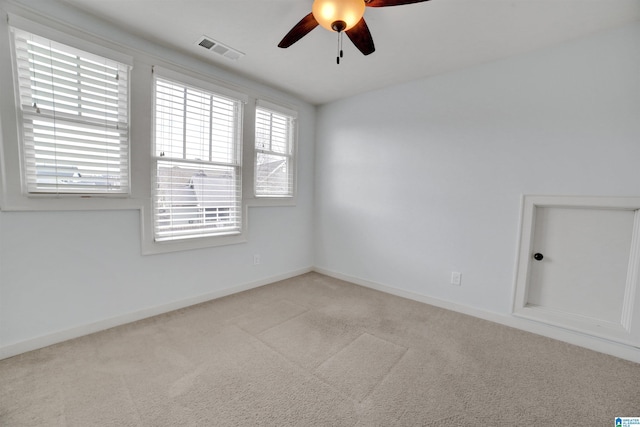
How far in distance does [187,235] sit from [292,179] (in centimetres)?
161

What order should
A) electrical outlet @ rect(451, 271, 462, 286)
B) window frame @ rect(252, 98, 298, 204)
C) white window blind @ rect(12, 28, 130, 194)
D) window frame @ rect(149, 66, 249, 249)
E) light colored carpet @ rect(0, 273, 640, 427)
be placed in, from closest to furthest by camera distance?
light colored carpet @ rect(0, 273, 640, 427) < white window blind @ rect(12, 28, 130, 194) < window frame @ rect(149, 66, 249, 249) < electrical outlet @ rect(451, 271, 462, 286) < window frame @ rect(252, 98, 298, 204)

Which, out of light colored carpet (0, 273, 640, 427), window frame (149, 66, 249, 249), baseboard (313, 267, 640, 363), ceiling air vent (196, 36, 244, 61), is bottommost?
light colored carpet (0, 273, 640, 427)

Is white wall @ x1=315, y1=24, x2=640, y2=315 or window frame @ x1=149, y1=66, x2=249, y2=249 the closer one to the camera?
white wall @ x1=315, y1=24, x2=640, y2=315

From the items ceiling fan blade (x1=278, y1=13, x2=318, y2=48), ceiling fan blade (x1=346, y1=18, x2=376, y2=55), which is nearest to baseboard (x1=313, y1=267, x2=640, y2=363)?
ceiling fan blade (x1=346, y1=18, x2=376, y2=55)

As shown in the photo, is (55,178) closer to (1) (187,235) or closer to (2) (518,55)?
(1) (187,235)

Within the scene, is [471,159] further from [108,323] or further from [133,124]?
[108,323]

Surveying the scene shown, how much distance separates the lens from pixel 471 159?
271 cm

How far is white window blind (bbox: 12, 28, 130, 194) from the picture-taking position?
6.13ft

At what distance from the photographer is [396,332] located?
93.4 inches

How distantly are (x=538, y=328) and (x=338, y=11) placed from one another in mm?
3019

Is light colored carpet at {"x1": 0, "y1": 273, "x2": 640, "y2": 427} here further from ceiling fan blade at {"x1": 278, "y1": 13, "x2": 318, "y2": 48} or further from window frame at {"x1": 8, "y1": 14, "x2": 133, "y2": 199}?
ceiling fan blade at {"x1": 278, "y1": 13, "x2": 318, "y2": 48}

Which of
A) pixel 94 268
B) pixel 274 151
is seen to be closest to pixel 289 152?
pixel 274 151

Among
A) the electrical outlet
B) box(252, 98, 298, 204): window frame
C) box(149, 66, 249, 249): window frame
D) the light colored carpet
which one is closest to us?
the light colored carpet

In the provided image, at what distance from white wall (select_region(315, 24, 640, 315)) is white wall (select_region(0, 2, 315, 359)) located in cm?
145
